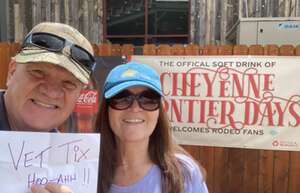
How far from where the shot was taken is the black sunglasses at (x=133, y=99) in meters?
2.05


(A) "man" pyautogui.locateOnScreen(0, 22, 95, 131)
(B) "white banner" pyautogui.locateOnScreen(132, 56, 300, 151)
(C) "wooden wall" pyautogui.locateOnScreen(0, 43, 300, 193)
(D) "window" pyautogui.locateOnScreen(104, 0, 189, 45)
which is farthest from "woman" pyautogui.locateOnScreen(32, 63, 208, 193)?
(D) "window" pyautogui.locateOnScreen(104, 0, 189, 45)

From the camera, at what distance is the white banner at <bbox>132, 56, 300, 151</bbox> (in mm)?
5977

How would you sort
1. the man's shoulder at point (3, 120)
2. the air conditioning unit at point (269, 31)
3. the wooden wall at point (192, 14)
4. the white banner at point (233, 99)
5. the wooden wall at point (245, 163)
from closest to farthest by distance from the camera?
1. the man's shoulder at point (3, 120)
2. the white banner at point (233, 99)
3. the wooden wall at point (245, 163)
4. the air conditioning unit at point (269, 31)
5. the wooden wall at point (192, 14)

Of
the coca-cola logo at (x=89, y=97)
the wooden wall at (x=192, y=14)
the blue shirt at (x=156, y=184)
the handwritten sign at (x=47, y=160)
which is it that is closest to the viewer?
the handwritten sign at (x=47, y=160)

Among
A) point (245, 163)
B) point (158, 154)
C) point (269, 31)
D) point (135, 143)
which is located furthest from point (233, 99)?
point (135, 143)

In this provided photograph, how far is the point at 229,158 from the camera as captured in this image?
6254 mm

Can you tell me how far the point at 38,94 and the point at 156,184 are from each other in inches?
26.5

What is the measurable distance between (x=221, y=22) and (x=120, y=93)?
25.9ft

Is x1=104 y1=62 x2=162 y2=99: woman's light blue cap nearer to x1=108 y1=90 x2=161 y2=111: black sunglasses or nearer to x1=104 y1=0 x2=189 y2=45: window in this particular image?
x1=108 y1=90 x2=161 y2=111: black sunglasses

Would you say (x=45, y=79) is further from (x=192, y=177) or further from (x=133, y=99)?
(x=192, y=177)

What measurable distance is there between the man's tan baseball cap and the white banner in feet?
14.6

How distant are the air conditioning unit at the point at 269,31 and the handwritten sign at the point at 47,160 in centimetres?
684

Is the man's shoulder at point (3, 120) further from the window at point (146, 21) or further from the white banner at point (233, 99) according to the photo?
the window at point (146, 21)

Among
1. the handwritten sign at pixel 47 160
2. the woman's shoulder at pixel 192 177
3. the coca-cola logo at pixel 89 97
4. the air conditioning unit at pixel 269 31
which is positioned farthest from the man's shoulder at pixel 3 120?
the air conditioning unit at pixel 269 31
